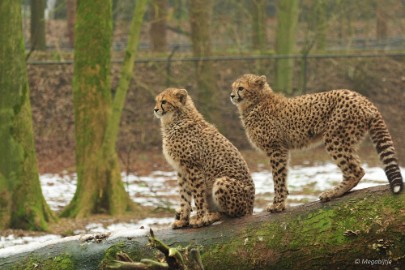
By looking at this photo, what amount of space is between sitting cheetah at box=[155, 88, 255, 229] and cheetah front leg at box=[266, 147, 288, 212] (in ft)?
0.61

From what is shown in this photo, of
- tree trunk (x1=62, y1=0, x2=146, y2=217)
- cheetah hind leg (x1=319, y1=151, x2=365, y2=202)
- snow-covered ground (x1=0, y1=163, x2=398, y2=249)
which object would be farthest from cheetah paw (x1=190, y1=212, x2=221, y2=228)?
tree trunk (x1=62, y1=0, x2=146, y2=217)

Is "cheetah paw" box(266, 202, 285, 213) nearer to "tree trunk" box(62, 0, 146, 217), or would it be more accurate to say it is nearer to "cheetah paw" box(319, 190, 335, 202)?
"cheetah paw" box(319, 190, 335, 202)

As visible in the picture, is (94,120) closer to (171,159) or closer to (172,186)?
(172,186)

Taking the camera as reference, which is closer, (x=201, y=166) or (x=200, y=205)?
(x=200, y=205)

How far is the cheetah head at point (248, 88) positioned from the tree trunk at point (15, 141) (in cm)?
564

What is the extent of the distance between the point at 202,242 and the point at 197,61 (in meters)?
14.9

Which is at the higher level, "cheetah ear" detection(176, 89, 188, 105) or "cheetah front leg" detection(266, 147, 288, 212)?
"cheetah ear" detection(176, 89, 188, 105)

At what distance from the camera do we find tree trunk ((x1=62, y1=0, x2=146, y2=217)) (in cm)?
1255

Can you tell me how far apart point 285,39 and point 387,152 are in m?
16.0

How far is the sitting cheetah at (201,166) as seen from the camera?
235 inches

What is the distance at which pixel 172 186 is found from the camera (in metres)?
16.1

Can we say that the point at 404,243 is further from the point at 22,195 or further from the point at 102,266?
the point at 22,195

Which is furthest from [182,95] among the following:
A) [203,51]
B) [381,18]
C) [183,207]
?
[381,18]

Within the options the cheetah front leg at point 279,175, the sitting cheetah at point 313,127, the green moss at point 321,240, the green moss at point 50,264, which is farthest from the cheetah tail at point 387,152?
the green moss at point 50,264
